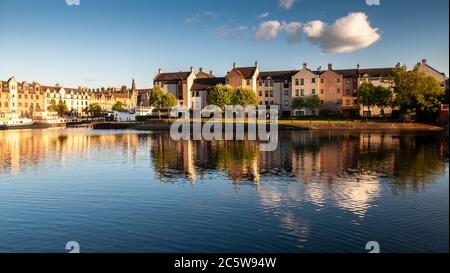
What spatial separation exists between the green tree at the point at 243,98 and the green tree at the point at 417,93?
3327 centimetres

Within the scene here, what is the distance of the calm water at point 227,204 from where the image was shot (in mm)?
17859

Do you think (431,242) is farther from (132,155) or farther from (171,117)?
(171,117)

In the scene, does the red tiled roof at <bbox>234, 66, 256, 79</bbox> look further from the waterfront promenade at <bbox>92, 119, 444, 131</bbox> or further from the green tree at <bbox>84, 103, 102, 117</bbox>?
the green tree at <bbox>84, 103, 102, 117</bbox>

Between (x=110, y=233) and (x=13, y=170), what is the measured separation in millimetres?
23295

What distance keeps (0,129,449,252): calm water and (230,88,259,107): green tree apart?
60543mm

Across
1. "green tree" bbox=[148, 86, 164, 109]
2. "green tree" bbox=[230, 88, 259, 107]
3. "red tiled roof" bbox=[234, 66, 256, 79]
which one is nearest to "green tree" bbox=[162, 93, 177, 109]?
"green tree" bbox=[148, 86, 164, 109]

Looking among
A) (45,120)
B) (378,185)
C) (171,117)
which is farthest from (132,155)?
(45,120)

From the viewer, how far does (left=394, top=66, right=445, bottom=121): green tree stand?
3393 inches

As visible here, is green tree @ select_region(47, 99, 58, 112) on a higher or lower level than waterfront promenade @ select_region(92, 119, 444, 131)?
higher

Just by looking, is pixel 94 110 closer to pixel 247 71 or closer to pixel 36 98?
pixel 36 98

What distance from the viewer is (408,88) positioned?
87500 millimetres

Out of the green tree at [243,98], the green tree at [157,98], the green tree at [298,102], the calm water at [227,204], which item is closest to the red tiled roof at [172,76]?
the green tree at [157,98]

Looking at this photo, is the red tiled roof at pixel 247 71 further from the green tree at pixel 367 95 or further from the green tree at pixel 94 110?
the green tree at pixel 94 110

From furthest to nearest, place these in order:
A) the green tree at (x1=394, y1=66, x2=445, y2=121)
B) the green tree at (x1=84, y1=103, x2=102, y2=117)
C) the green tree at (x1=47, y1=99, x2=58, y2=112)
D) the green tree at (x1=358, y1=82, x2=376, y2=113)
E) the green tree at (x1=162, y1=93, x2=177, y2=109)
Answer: the green tree at (x1=84, y1=103, x2=102, y2=117) → the green tree at (x1=47, y1=99, x2=58, y2=112) → the green tree at (x1=162, y1=93, x2=177, y2=109) → the green tree at (x1=358, y1=82, x2=376, y2=113) → the green tree at (x1=394, y1=66, x2=445, y2=121)
